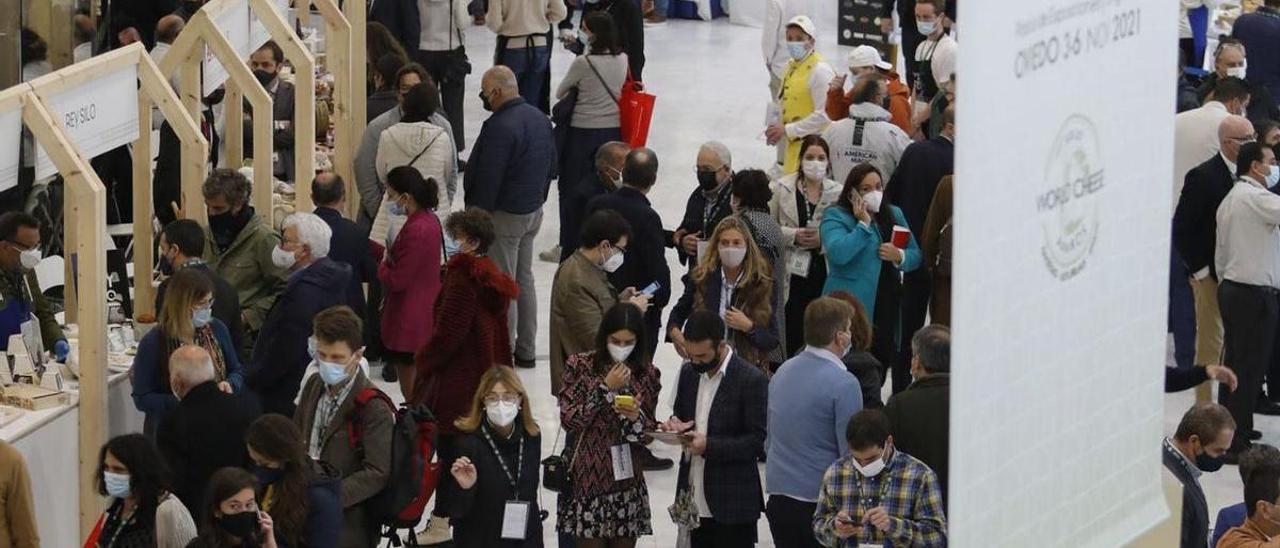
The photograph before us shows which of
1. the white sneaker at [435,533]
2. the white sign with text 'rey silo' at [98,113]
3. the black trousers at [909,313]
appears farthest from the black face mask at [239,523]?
the black trousers at [909,313]

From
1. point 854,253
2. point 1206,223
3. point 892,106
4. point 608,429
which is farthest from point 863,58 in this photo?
point 608,429

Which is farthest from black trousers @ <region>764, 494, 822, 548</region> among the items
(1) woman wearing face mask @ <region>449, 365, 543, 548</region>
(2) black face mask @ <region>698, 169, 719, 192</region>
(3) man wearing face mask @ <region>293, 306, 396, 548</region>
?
(2) black face mask @ <region>698, 169, 719, 192</region>

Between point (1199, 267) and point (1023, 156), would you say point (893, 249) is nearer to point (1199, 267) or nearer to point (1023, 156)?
point (1199, 267)

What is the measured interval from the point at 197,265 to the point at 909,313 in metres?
3.23

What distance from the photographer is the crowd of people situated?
21.4ft

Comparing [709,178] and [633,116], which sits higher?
[709,178]

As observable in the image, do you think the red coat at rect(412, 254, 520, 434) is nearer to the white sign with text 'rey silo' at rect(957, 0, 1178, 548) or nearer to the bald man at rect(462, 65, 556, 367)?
the bald man at rect(462, 65, 556, 367)

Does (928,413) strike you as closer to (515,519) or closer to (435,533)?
(515,519)

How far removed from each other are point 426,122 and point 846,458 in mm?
4499

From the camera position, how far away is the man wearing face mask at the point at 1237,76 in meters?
11.9

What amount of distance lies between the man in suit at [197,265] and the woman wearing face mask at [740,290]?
1669mm

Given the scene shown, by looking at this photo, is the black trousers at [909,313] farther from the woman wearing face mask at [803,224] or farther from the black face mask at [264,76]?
the black face mask at [264,76]

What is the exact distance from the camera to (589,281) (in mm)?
8336

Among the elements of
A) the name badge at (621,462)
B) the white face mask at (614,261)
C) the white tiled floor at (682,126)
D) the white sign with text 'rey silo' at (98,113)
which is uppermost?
the white sign with text 'rey silo' at (98,113)
